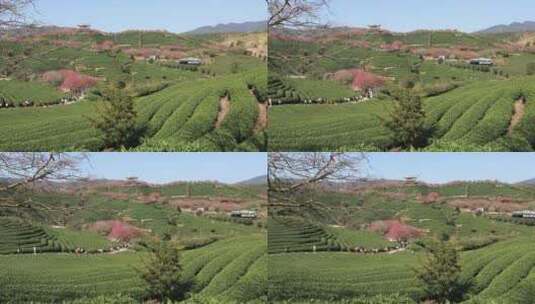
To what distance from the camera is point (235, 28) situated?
959 centimetres

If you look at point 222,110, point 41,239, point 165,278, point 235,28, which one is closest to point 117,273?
point 165,278

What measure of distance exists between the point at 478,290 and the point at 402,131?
2070 mm

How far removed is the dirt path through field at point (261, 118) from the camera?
9.54 meters

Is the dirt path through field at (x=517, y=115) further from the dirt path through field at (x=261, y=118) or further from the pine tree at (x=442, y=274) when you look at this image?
the dirt path through field at (x=261, y=118)

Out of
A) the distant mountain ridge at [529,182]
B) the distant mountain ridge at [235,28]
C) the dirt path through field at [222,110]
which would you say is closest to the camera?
the distant mountain ridge at [529,182]

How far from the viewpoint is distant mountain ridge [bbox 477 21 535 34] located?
935 cm

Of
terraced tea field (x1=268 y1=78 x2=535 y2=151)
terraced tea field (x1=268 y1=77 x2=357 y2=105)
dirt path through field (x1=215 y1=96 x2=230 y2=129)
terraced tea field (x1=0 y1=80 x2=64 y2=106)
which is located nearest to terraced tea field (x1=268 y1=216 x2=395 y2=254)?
terraced tea field (x1=268 y1=78 x2=535 y2=151)

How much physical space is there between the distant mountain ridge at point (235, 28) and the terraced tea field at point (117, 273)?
2.49 metres

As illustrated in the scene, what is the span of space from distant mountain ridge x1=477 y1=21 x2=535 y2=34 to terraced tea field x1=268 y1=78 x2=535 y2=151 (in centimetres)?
59

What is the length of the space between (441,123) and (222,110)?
2.62m

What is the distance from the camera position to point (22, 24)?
31.2ft

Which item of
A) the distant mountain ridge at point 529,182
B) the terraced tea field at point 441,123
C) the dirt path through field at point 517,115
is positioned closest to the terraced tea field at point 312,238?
the terraced tea field at point 441,123

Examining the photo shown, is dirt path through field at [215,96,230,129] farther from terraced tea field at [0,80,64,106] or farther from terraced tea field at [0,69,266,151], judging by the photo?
terraced tea field at [0,80,64,106]

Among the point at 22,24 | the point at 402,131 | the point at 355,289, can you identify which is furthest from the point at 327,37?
the point at 22,24
